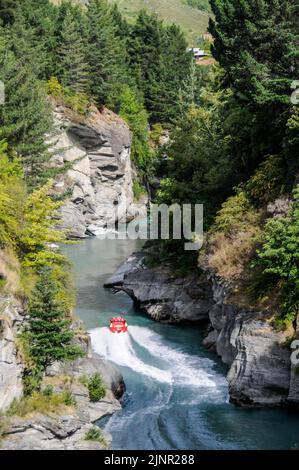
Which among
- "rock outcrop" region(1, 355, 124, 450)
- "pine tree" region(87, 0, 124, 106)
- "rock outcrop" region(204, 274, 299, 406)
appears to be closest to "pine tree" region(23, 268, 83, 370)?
"rock outcrop" region(1, 355, 124, 450)

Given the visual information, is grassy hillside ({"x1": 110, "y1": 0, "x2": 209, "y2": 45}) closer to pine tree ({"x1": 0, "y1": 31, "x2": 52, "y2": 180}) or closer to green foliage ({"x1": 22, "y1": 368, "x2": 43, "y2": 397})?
pine tree ({"x1": 0, "y1": 31, "x2": 52, "y2": 180})

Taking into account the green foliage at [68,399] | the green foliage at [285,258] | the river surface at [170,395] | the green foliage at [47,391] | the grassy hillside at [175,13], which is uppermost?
the grassy hillside at [175,13]

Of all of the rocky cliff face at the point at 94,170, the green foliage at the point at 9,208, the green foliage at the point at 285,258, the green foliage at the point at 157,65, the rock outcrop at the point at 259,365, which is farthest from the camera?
the green foliage at the point at 157,65

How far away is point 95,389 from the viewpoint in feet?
82.2

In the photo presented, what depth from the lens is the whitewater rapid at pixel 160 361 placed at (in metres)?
27.8

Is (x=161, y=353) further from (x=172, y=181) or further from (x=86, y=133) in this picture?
(x=86, y=133)

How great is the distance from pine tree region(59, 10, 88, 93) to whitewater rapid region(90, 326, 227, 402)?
36524mm

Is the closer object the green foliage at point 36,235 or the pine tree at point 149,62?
the green foliage at point 36,235

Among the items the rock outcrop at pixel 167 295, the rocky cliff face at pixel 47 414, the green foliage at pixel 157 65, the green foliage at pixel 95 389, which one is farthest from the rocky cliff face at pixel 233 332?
the green foliage at pixel 157 65

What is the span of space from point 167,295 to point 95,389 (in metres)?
13.2

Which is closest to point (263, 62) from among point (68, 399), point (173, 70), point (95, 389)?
point (95, 389)

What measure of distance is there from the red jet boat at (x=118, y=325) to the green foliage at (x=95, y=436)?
12.6 m

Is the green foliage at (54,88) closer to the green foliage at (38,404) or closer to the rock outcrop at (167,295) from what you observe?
the rock outcrop at (167,295)

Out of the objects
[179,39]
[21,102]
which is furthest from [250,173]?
[179,39]
